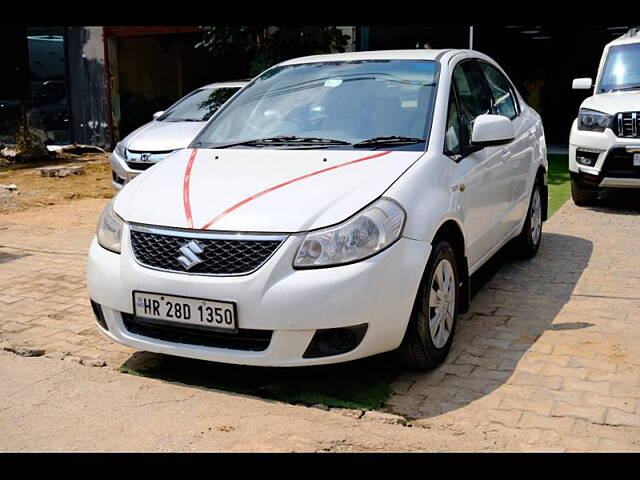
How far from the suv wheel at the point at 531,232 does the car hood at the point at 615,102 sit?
2.44 metres

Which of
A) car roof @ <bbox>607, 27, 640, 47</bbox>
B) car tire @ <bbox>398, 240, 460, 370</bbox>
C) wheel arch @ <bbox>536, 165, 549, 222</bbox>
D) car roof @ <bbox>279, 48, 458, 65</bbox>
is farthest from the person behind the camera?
car roof @ <bbox>607, 27, 640, 47</bbox>

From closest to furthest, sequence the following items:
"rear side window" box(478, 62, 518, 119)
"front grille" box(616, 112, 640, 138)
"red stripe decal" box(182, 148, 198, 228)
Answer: "red stripe decal" box(182, 148, 198, 228) → "rear side window" box(478, 62, 518, 119) → "front grille" box(616, 112, 640, 138)

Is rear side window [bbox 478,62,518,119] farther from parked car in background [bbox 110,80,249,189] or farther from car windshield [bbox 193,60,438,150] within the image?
parked car in background [bbox 110,80,249,189]

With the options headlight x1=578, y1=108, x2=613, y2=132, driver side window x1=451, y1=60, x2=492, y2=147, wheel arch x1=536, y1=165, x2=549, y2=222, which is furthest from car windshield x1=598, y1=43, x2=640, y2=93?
driver side window x1=451, y1=60, x2=492, y2=147

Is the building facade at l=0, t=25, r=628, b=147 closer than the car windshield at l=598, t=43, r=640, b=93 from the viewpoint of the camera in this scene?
No

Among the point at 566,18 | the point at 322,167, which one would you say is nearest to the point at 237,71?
the point at 566,18

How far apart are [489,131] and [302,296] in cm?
179

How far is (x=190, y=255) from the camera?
3527mm

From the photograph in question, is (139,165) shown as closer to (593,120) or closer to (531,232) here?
(531,232)

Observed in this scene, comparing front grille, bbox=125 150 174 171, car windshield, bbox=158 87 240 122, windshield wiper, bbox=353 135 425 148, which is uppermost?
windshield wiper, bbox=353 135 425 148

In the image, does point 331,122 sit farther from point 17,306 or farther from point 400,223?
point 17,306

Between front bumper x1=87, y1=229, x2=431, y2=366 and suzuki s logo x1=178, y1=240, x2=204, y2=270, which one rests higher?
suzuki s logo x1=178, y1=240, x2=204, y2=270

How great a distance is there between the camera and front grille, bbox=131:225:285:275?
11.3 feet

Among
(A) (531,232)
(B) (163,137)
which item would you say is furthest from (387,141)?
(B) (163,137)
